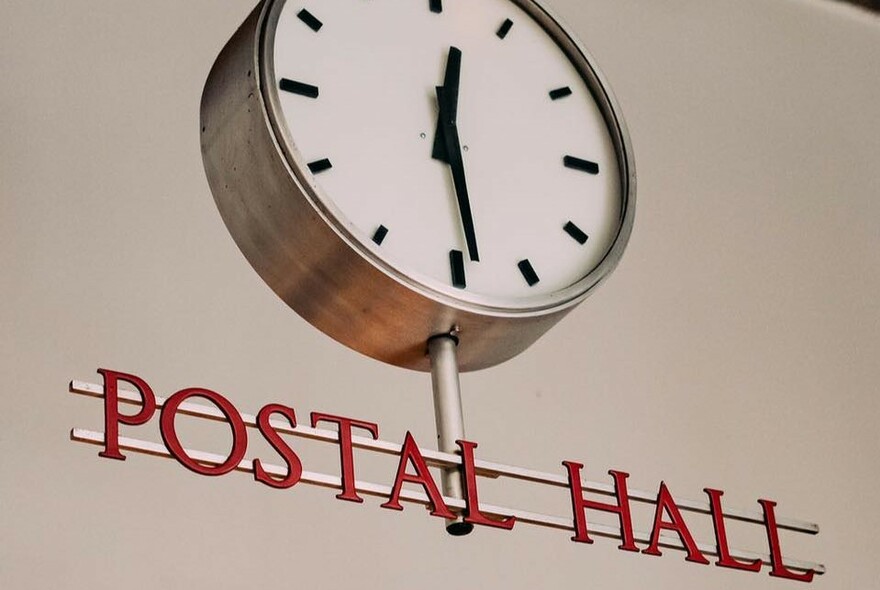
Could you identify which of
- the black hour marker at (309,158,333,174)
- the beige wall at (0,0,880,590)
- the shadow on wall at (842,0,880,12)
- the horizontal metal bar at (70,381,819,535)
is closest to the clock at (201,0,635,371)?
the black hour marker at (309,158,333,174)

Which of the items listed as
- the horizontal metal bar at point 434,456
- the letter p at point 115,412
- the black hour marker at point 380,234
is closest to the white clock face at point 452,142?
the black hour marker at point 380,234

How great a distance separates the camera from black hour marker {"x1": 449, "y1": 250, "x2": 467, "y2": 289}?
1781 millimetres

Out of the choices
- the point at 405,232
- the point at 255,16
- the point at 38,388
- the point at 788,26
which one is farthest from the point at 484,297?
the point at 788,26

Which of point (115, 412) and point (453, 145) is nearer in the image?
point (115, 412)

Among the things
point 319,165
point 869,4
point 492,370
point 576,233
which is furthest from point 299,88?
point 869,4

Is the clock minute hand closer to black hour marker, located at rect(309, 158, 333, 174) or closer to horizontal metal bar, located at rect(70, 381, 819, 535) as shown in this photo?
black hour marker, located at rect(309, 158, 333, 174)

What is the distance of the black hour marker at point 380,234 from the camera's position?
1.75 meters

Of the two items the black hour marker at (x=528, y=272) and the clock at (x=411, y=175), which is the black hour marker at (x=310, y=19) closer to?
the clock at (x=411, y=175)

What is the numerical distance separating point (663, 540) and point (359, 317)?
1.39 feet

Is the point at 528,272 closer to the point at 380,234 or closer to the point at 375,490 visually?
the point at 380,234

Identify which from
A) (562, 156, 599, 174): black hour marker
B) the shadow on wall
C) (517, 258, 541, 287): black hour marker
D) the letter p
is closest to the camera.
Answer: the letter p

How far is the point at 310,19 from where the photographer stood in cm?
189

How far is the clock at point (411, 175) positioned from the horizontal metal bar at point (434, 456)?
5.8 inches

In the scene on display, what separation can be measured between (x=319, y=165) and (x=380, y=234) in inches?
4.0
